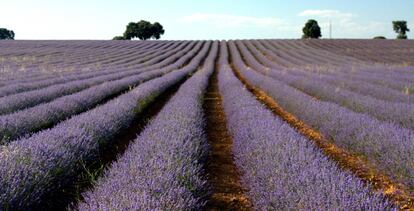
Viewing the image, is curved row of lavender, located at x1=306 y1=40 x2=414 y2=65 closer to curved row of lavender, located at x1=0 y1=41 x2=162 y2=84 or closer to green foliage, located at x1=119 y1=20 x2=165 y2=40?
curved row of lavender, located at x1=0 y1=41 x2=162 y2=84

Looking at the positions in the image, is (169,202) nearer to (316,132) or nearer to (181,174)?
(181,174)

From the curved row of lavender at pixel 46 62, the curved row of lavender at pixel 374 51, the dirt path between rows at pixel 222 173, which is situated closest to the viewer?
the dirt path between rows at pixel 222 173

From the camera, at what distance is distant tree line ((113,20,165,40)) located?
2655 inches

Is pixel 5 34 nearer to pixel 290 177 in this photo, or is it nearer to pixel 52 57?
pixel 52 57

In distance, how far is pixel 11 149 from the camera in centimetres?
397

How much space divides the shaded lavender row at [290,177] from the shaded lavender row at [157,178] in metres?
0.48

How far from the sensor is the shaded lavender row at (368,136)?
4289 mm

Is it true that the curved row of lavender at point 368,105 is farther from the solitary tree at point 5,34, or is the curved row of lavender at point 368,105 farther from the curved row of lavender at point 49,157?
the solitary tree at point 5,34

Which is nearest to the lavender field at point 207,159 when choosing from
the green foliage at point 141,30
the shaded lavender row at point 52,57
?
the shaded lavender row at point 52,57

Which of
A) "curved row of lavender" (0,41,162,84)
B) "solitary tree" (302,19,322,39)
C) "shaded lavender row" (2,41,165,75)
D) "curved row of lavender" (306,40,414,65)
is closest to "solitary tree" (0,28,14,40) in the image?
"shaded lavender row" (2,41,165,75)

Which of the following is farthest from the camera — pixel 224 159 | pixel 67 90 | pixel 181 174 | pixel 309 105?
pixel 67 90

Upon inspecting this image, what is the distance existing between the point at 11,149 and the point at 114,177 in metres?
1.23

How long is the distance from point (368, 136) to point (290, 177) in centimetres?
233

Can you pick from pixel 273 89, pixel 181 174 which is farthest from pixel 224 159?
pixel 273 89
